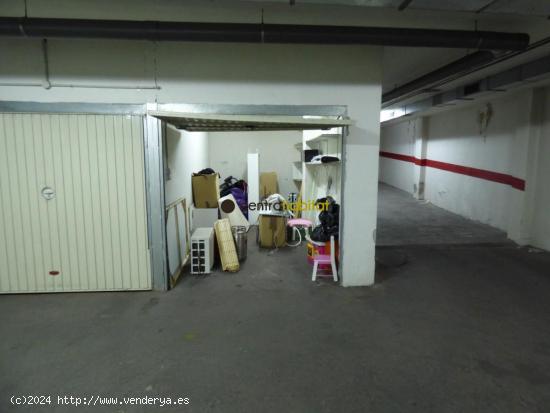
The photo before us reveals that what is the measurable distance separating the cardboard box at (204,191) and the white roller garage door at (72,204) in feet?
7.55

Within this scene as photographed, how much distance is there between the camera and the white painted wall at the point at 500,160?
5.30m

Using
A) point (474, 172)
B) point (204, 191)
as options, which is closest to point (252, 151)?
point (204, 191)

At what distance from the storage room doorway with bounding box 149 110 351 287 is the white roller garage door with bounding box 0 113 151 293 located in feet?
1.26

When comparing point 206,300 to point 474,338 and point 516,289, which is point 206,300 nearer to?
point 474,338

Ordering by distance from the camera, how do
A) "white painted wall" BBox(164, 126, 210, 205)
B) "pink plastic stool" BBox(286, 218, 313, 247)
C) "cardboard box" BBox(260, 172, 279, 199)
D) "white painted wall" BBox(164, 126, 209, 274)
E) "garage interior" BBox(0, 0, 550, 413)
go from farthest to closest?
"cardboard box" BBox(260, 172, 279, 199)
"pink plastic stool" BBox(286, 218, 313, 247)
"white painted wall" BBox(164, 126, 210, 205)
"white painted wall" BBox(164, 126, 209, 274)
"garage interior" BBox(0, 0, 550, 413)

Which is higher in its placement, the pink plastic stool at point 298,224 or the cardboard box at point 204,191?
the cardboard box at point 204,191

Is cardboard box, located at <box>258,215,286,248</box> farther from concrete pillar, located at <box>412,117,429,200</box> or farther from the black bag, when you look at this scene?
concrete pillar, located at <box>412,117,429,200</box>

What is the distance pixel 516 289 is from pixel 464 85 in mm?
3522

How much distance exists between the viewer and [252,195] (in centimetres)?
712

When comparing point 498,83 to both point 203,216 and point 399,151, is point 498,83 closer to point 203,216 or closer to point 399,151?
point 203,216

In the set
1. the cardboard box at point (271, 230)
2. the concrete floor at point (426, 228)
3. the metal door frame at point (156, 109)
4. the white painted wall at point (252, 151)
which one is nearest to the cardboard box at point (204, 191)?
the cardboard box at point (271, 230)

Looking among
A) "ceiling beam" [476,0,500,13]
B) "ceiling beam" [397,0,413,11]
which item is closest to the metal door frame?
"ceiling beam" [397,0,413,11]

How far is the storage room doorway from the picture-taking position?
3.89 m

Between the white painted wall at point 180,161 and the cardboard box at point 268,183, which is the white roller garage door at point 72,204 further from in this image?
the cardboard box at point 268,183
